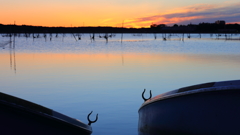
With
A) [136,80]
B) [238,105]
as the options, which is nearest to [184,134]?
[238,105]

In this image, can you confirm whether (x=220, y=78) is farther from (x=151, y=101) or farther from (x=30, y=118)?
(x=30, y=118)

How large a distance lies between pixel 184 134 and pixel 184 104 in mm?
417

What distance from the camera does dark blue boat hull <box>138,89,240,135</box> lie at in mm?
4012

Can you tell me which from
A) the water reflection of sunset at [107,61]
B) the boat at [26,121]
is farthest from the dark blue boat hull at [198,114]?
the water reflection of sunset at [107,61]

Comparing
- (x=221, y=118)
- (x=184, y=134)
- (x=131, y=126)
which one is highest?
(x=221, y=118)

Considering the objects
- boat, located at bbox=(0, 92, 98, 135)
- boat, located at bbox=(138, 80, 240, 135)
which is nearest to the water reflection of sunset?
boat, located at bbox=(138, 80, 240, 135)

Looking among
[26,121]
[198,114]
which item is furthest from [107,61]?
[26,121]

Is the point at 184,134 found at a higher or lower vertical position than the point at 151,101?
lower

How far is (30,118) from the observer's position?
402 centimetres

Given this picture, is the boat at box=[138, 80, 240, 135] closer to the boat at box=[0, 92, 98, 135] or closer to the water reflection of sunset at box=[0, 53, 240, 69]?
the boat at box=[0, 92, 98, 135]

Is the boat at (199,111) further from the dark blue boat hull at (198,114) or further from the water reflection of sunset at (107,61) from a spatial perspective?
the water reflection of sunset at (107,61)

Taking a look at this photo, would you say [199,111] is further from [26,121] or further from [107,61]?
[107,61]

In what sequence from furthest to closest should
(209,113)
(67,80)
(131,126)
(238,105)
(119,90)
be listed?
(67,80), (119,90), (131,126), (209,113), (238,105)

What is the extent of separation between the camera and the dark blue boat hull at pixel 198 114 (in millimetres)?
4012
